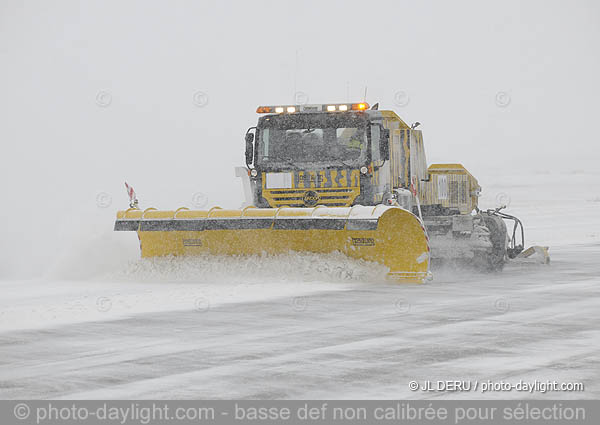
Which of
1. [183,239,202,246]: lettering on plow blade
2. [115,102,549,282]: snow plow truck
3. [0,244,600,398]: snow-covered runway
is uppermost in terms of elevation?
[115,102,549,282]: snow plow truck

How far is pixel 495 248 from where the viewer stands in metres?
15.9

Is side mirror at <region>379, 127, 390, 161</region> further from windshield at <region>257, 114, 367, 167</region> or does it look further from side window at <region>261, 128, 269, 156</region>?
side window at <region>261, 128, 269, 156</region>

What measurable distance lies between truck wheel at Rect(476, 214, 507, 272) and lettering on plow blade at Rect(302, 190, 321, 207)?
3.05 m

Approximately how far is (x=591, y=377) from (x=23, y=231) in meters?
16.1

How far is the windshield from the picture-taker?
13.7 metres

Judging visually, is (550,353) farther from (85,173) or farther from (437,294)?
(85,173)

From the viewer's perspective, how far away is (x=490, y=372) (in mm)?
6500

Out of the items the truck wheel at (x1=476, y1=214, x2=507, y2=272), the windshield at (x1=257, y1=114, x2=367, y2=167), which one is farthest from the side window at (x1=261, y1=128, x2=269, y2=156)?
the truck wheel at (x1=476, y1=214, x2=507, y2=272)

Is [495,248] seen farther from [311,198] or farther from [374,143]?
[311,198]

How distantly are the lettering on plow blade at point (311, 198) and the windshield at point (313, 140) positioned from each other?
41 cm

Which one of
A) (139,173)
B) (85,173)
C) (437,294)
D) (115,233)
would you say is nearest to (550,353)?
(437,294)

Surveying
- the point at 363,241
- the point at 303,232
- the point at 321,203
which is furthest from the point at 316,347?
the point at 321,203

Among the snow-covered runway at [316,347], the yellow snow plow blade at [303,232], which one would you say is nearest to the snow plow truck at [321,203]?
the yellow snow plow blade at [303,232]

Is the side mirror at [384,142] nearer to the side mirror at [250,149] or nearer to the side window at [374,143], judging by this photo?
the side window at [374,143]
